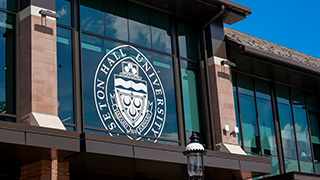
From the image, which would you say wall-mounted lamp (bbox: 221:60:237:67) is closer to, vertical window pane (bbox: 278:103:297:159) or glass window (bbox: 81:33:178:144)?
glass window (bbox: 81:33:178:144)

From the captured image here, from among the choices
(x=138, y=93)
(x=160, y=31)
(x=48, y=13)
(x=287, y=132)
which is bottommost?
(x=287, y=132)

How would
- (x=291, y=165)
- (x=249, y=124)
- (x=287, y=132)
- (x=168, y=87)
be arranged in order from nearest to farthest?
(x=168, y=87), (x=249, y=124), (x=291, y=165), (x=287, y=132)

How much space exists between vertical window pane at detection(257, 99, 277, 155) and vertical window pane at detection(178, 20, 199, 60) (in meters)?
3.96

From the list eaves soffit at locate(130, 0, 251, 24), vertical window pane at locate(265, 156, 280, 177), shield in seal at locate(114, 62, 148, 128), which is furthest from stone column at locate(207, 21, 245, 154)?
vertical window pane at locate(265, 156, 280, 177)

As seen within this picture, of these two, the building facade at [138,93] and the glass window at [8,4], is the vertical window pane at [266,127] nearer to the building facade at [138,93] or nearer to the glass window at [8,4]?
the building facade at [138,93]

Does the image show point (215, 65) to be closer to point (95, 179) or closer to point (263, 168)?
point (263, 168)

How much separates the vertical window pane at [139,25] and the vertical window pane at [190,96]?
1620mm

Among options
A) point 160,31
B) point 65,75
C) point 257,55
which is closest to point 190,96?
point 160,31

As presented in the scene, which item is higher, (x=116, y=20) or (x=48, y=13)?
(x=116, y=20)

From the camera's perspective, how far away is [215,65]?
60.1 feet

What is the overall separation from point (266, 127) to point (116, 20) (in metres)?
7.62

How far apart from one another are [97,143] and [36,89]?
200cm

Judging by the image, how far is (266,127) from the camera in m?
21.0

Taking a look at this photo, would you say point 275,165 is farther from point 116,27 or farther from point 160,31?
point 116,27
